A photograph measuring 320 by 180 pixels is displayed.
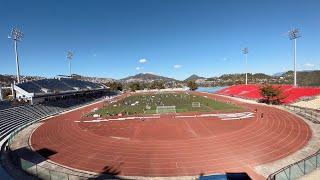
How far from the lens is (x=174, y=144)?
964 inches

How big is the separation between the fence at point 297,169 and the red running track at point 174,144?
2136 mm

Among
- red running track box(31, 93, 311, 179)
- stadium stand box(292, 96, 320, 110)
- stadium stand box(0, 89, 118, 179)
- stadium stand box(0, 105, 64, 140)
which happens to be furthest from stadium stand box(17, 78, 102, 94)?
stadium stand box(292, 96, 320, 110)

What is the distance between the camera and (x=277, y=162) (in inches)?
728

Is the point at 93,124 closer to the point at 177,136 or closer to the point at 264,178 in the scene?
the point at 177,136

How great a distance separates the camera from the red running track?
61.8 ft

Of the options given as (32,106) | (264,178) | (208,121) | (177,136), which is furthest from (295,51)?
(32,106)

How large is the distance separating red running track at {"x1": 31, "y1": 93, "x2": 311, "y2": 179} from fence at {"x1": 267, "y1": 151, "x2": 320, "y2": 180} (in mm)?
2136

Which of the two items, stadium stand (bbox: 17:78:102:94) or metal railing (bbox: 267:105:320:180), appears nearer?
metal railing (bbox: 267:105:320:180)

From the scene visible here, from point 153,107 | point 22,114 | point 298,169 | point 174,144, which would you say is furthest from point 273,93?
point 22,114

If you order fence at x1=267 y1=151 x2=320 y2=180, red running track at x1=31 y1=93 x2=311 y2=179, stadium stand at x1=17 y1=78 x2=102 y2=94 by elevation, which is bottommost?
red running track at x1=31 y1=93 x2=311 y2=179

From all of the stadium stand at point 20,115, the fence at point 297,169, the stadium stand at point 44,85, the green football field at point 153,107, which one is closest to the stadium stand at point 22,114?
the stadium stand at point 20,115

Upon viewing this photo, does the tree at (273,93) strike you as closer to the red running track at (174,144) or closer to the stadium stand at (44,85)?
the red running track at (174,144)

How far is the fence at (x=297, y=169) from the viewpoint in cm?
1413

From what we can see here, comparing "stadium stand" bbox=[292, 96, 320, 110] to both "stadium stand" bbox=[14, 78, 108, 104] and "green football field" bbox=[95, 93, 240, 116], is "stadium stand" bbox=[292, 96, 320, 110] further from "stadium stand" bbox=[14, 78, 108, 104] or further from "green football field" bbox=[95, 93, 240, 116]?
"stadium stand" bbox=[14, 78, 108, 104]
